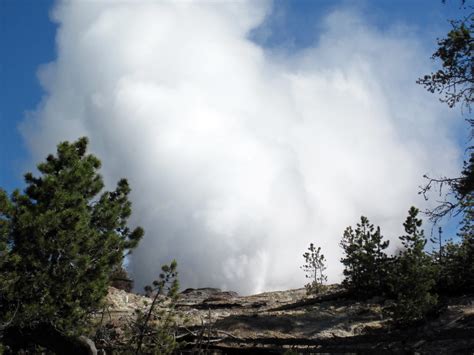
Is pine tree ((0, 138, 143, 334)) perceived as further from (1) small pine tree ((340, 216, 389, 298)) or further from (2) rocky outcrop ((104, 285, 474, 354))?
(1) small pine tree ((340, 216, 389, 298))

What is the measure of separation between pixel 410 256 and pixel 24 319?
30.7ft

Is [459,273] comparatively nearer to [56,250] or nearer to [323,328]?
[323,328]

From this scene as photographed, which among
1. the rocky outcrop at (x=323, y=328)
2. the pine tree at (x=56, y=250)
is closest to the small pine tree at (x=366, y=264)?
the rocky outcrop at (x=323, y=328)

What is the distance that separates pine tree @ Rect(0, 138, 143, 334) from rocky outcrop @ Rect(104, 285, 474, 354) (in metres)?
0.87

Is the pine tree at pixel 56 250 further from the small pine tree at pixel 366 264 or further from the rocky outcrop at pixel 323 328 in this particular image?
the small pine tree at pixel 366 264

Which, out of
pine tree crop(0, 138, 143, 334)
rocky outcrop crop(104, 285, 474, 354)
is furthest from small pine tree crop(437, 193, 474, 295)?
pine tree crop(0, 138, 143, 334)

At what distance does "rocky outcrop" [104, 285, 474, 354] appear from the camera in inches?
387

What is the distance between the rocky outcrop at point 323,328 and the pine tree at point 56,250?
2.86 feet

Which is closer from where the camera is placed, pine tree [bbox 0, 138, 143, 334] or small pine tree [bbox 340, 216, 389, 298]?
pine tree [bbox 0, 138, 143, 334]

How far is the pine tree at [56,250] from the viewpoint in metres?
9.55

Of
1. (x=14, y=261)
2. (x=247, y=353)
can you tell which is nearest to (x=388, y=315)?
(x=247, y=353)

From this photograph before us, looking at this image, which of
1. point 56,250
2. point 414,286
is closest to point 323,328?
point 414,286

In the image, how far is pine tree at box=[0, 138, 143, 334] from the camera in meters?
9.55

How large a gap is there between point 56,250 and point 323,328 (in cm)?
759
